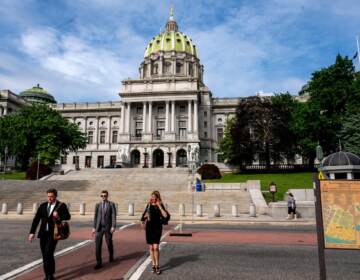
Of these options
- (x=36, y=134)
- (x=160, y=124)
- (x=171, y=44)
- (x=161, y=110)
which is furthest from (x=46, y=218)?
(x=171, y=44)

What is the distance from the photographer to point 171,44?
320 feet

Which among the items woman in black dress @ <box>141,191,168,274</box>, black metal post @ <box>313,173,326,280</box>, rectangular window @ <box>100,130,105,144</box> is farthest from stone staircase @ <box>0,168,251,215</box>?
rectangular window @ <box>100,130,105,144</box>

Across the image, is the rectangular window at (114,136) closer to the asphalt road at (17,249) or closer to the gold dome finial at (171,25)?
the gold dome finial at (171,25)

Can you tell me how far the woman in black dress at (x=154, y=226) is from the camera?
7613 mm

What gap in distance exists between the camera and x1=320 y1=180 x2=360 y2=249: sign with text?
19.4ft

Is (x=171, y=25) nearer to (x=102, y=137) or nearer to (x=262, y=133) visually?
(x=102, y=137)

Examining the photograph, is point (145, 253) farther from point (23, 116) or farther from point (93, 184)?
point (23, 116)

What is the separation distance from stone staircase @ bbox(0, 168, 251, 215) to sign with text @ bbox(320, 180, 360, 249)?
19.4 m

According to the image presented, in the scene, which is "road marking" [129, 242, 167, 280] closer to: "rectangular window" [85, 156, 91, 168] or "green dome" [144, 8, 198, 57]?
"rectangular window" [85, 156, 91, 168]

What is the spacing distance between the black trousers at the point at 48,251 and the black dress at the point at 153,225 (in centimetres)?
213

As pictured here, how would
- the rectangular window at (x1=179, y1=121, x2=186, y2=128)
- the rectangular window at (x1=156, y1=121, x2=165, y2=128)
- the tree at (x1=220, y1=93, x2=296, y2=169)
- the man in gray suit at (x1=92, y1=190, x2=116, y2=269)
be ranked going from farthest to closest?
the rectangular window at (x1=156, y1=121, x2=165, y2=128) → the rectangular window at (x1=179, y1=121, x2=186, y2=128) → the tree at (x1=220, y1=93, x2=296, y2=169) → the man in gray suit at (x1=92, y1=190, x2=116, y2=269)

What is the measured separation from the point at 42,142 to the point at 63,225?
163 feet

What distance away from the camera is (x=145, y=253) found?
10.1 metres

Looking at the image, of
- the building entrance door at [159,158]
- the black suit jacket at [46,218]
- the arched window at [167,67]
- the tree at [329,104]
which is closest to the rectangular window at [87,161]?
the building entrance door at [159,158]
